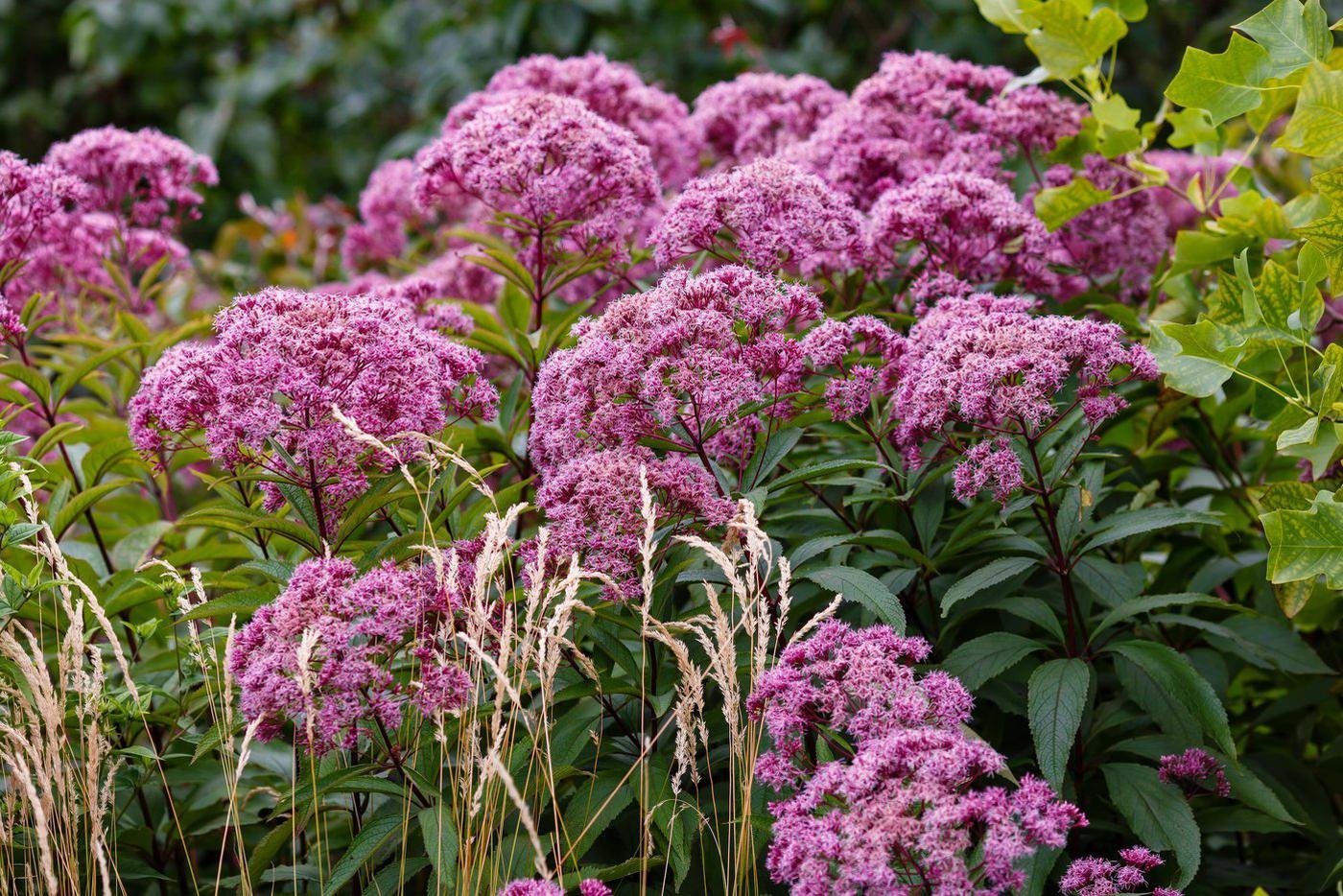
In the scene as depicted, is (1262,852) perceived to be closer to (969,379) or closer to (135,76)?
(969,379)

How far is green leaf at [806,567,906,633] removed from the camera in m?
2.58

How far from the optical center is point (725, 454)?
2.99 meters

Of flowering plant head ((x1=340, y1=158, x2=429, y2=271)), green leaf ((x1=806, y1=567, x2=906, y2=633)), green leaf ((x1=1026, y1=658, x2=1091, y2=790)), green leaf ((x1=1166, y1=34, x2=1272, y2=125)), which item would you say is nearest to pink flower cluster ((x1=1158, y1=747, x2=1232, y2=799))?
green leaf ((x1=1026, y1=658, x2=1091, y2=790))

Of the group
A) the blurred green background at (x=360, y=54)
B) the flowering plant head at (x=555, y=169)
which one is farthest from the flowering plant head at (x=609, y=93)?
the blurred green background at (x=360, y=54)

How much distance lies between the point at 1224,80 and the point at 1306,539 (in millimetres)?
1139

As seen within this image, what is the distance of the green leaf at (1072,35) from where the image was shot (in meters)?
3.59

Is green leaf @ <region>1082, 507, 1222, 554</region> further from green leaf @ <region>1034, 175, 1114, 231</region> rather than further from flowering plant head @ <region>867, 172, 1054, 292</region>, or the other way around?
green leaf @ <region>1034, 175, 1114, 231</region>

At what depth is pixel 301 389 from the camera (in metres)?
2.58

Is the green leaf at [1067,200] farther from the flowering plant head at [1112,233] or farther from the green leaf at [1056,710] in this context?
the green leaf at [1056,710]

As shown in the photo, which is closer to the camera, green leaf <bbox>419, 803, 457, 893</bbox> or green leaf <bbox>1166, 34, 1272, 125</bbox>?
green leaf <bbox>419, 803, 457, 893</bbox>

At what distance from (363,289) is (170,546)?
101cm

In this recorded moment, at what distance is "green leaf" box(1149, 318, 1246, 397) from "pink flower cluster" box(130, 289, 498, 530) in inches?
59.4

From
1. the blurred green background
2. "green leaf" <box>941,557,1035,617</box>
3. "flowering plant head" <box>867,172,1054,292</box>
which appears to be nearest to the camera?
"green leaf" <box>941,557,1035,617</box>

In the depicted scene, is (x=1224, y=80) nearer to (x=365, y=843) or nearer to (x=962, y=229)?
(x=962, y=229)
